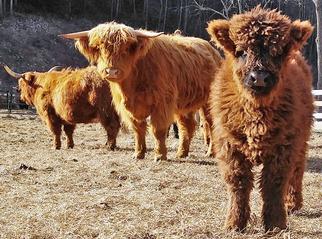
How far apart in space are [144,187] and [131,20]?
136ft

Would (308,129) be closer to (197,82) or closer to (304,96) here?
(304,96)

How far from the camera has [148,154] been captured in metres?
8.43

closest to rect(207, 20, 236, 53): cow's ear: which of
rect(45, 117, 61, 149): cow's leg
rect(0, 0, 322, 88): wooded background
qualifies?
rect(45, 117, 61, 149): cow's leg

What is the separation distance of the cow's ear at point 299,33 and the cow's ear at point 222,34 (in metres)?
0.40

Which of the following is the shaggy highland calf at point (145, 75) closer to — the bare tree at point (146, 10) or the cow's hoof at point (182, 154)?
the cow's hoof at point (182, 154)

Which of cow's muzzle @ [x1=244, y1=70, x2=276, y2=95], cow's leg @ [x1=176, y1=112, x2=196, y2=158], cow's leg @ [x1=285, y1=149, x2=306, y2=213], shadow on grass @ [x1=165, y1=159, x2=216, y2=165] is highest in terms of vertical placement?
cow's muzzle @ [x1=244, y1=70, x2=276, y2=95]

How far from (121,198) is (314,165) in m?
3.38

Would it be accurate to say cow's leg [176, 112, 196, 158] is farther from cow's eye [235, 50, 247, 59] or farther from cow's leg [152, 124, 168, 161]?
cow's eye [235, 50, 247, 59]

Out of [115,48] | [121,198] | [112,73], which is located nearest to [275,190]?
[121,198]

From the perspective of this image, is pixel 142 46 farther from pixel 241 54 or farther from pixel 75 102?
pixel 241 54

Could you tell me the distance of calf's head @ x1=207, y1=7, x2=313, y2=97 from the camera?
355cm

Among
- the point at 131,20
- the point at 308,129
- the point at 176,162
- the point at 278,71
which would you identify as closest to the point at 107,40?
the point at 176,162

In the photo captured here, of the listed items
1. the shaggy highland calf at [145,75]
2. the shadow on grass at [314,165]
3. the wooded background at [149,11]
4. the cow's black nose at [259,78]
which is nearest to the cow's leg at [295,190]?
the cow's black nose at [259,78]

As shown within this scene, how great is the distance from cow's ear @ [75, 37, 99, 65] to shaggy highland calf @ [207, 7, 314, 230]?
11.6 feet
